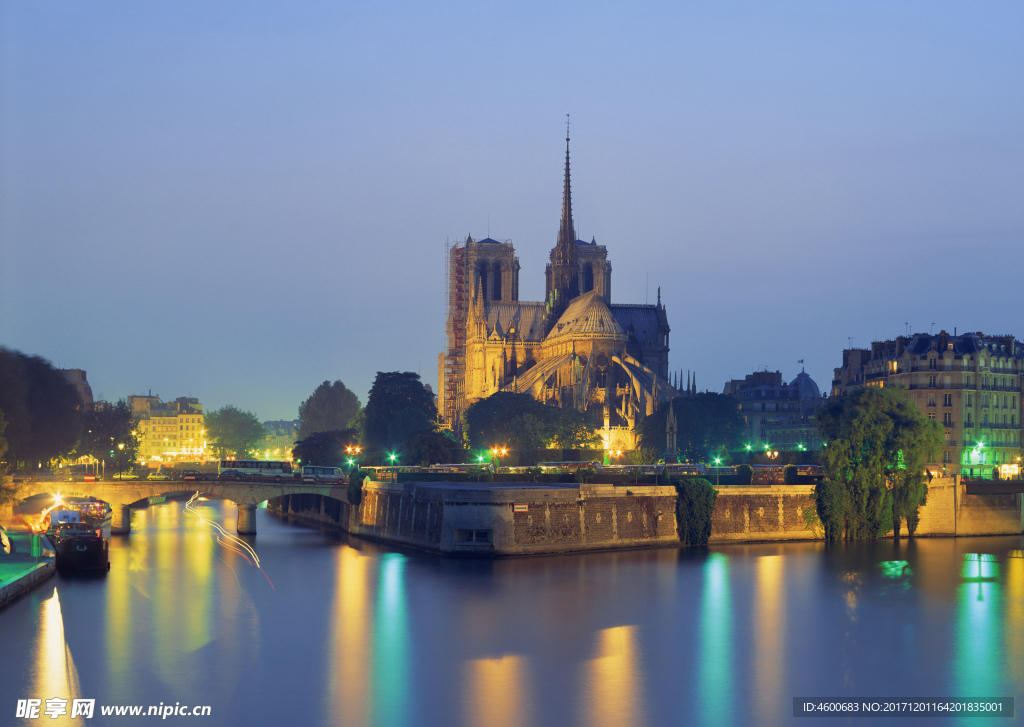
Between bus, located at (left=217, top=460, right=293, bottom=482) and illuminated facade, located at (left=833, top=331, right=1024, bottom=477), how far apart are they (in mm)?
48298

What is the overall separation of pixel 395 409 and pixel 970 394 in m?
56.6

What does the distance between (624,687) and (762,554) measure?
33.8 meters

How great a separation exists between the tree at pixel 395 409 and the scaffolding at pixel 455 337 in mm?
42313

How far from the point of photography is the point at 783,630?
49781mm

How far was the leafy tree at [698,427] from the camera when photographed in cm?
11981

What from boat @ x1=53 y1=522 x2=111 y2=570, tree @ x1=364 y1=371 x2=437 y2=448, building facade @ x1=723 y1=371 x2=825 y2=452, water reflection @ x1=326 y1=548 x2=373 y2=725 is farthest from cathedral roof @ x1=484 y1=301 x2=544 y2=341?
boat @ x1=53 y1=522 x2=111 y2=570

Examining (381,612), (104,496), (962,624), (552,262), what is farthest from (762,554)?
(552,262)

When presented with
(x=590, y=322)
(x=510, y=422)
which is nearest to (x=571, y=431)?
(x=510, y=422)

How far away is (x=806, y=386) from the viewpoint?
18012 centimetres

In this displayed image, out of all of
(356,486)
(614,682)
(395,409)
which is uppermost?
(395,409)

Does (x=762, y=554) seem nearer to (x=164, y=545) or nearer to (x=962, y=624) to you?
(x=962, y=624)

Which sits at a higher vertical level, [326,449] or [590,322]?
[590,322]

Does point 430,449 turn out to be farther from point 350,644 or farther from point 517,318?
point 517,318

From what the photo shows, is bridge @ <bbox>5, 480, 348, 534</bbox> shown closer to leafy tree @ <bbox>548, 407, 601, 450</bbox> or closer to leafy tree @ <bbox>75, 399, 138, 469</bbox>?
leafy tree @ <bbox>75, 399, 138, 469</bbox>
